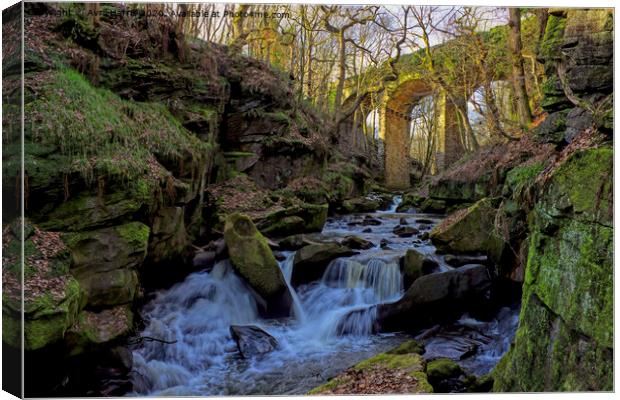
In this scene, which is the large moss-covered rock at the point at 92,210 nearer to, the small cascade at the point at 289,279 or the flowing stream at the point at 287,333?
the flowing stream at the point at 287,333

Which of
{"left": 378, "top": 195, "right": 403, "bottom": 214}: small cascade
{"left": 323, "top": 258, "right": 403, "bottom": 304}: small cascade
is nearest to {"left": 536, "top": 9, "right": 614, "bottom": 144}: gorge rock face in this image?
{"left": 323, "top": 258, "right": 403, "bottom": 304}: small cascade

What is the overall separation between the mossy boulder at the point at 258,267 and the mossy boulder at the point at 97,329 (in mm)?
1660

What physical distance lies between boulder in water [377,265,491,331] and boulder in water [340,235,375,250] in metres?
1.75

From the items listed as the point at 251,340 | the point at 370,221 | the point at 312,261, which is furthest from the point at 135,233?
the point at 370,221

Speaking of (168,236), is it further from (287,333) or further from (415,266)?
(415,266)

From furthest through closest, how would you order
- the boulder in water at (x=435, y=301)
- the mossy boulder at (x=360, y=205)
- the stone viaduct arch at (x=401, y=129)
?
the stone viaduct arch at (x=401, y=129) → the mossy boulder at (x=360, y=205) → the boulder in water at (x=435, y=301)

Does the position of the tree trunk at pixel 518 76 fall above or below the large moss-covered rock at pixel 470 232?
above

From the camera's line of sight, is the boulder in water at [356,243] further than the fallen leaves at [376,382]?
Yes

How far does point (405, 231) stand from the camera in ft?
29.8

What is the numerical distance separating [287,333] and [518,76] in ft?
20.2

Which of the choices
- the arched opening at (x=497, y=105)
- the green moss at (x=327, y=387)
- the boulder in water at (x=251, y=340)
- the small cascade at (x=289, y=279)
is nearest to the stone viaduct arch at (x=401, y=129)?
the arched opening at (x=497, y=105)

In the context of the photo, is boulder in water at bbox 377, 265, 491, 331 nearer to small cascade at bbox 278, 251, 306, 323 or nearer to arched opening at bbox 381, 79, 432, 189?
small cascade at bbox 278, 251, 306, 323

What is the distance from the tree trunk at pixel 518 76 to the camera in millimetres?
7938

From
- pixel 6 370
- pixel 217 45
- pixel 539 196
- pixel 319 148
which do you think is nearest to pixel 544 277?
pixel 539 196
